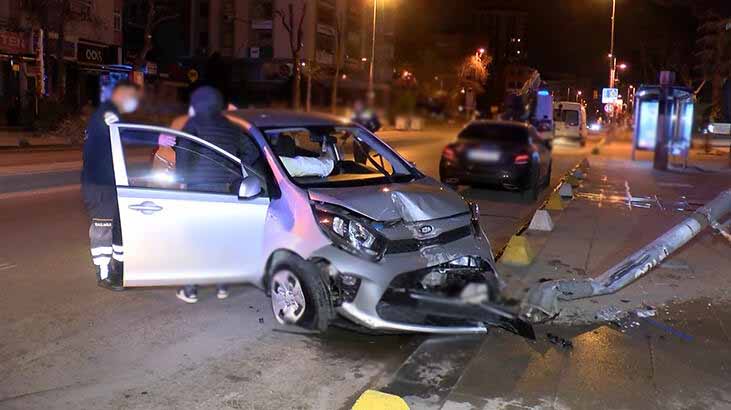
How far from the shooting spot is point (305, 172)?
6172 mm

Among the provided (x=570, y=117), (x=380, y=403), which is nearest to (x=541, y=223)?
(x=570, y=117)

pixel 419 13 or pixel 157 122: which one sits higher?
pixel 419 13

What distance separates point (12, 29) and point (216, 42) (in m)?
18.2

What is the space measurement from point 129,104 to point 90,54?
33059mm

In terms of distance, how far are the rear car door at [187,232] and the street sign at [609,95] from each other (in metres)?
8.00

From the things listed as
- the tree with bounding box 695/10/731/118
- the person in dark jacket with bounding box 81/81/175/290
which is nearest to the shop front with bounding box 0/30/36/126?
the tree with bounding box 695/10/731/118

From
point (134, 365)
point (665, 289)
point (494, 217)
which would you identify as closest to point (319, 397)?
point (134, 365)

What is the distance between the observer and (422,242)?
5223 millimetres

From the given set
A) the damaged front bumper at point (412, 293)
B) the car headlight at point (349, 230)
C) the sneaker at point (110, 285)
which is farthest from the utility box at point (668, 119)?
the sneaker at point (110, 285)

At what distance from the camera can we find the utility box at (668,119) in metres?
19.0

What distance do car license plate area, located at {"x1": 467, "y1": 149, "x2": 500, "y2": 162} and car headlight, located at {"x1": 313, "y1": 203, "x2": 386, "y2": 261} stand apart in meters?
8.67

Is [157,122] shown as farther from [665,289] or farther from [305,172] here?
[665,289]

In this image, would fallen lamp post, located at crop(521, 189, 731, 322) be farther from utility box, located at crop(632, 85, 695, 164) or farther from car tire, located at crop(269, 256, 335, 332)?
utility box, located at crop(632, 85, 695, 164)

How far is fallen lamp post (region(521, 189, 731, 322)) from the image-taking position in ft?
18.7
